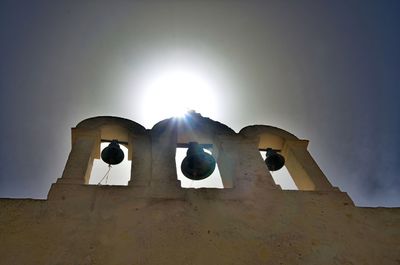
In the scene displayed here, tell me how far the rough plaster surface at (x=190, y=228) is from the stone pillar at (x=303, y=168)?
0.40 metres

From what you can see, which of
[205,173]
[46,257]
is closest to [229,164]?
[205,173]

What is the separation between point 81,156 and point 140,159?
675 millimetres

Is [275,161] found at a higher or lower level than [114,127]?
lower

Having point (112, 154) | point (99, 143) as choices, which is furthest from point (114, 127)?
point (112, 154)

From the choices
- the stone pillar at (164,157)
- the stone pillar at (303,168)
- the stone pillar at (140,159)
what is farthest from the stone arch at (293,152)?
the stone pillar at (140,159)

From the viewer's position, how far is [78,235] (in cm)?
302

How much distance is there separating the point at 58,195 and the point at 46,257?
764 mm

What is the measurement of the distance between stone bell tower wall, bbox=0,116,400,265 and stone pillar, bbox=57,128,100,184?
0.01 meters

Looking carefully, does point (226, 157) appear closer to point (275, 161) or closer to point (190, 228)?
point (275, 161)

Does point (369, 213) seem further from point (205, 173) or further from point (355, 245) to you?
point (205, 173)

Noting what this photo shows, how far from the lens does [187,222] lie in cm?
329

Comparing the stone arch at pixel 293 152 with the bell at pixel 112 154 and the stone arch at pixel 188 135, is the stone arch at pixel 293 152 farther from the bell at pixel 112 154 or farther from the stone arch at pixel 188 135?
the bell at pixel 112 154

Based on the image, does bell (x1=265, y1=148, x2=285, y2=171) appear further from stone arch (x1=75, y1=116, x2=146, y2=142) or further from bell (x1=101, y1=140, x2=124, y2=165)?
bell (x1=101, y1=140, x2=124, y2=165)

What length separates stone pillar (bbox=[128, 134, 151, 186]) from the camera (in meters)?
3.82
